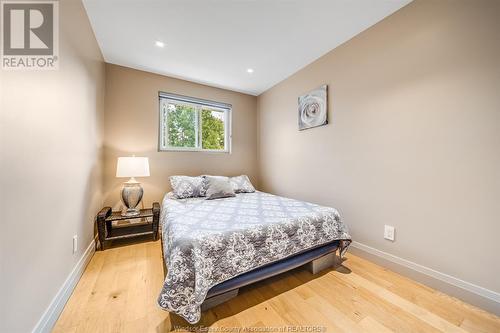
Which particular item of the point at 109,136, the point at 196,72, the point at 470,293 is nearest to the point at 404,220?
the point at 470,293

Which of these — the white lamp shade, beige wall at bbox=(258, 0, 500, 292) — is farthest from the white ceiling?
→ the white lamp shade

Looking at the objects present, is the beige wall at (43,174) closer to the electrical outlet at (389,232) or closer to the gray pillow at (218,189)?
the gray pillow at (218,189)

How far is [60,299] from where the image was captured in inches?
51.4

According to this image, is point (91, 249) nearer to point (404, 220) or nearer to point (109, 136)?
point (109, 136)

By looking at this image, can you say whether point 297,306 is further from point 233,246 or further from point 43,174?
point 43,174

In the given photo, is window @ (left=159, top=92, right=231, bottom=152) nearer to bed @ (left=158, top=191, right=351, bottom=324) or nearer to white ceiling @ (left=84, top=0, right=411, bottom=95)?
white ceiling @ (left=84, top=0, right=411, bottom=95)

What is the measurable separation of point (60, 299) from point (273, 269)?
1.51 m

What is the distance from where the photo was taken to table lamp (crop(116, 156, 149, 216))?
2393 mm

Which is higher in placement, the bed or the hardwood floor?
the bed

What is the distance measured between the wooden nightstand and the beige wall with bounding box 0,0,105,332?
26cm

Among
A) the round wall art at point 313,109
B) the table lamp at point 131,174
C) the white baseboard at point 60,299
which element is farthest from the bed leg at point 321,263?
the table lamp at point 131,174

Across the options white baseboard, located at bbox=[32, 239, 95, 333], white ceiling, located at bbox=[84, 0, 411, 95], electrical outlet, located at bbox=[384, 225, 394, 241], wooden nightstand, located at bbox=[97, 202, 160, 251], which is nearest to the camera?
white baseboard, located at bbox=[32, 239, 95, 333]

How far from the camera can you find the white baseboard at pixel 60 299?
110cm

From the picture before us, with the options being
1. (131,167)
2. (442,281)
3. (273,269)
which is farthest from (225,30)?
(442,281)
